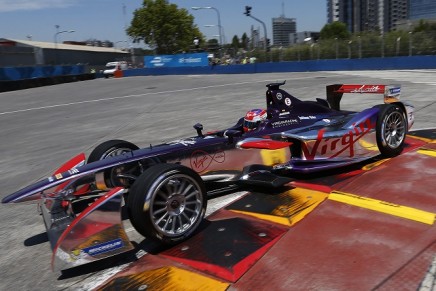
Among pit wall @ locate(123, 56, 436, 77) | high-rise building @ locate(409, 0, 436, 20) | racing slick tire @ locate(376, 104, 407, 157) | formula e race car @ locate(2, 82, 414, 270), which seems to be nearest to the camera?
formula e race car @ locate(2, 82, 414, 270)

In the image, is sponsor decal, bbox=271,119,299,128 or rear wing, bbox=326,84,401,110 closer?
sponsor decal, bbox=271,119,299,128

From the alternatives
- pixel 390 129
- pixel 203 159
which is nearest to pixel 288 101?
pixel 390 129

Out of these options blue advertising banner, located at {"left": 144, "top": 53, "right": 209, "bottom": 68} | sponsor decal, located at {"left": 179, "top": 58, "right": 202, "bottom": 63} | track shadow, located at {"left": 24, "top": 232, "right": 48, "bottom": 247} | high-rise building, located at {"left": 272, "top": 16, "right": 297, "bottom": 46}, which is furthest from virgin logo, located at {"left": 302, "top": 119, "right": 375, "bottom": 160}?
high-rise building, located at {"left": 272, "top": 16, "right": 297, "bottom": 46}

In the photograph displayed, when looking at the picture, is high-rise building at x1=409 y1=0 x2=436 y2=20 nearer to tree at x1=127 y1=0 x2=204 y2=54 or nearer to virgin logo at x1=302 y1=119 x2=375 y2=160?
tree at x1=127 y1=0 x2=204 y2=54

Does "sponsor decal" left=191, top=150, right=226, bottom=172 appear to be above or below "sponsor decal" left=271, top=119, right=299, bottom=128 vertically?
below

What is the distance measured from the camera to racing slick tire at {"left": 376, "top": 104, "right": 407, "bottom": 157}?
551 cm

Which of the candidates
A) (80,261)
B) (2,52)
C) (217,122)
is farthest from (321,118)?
(2,52)

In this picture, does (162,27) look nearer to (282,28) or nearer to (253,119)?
(253,119)

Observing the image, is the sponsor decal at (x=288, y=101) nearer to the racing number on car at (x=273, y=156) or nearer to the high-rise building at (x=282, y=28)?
the racing number on car at (x=273, y=156)

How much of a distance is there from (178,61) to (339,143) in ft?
127

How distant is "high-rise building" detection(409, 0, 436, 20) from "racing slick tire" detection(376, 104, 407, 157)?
118 m

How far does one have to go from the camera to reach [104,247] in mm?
3324

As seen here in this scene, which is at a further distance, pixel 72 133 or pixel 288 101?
pixel 72 133

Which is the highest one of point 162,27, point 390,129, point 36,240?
point 162,27
